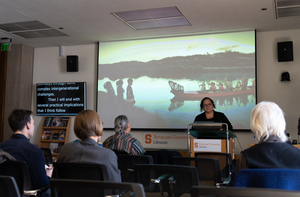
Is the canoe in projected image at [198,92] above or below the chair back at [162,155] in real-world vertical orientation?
above

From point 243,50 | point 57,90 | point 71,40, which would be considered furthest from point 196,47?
point 57,90

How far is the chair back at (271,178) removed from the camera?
1.26 metres

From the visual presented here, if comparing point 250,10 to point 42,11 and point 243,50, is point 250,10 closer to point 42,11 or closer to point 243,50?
point 243,50

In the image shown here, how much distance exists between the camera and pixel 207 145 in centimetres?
389

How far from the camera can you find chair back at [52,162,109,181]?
1.64 m

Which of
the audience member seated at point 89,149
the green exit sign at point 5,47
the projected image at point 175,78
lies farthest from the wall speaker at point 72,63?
the audience member seated at point 89,149

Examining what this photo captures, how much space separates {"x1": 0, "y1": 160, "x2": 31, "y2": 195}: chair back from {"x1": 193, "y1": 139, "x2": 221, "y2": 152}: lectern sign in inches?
96.9

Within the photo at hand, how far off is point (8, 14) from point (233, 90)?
450cm

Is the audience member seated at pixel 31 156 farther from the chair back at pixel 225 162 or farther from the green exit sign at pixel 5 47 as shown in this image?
the green exit sign at pixel 5 47

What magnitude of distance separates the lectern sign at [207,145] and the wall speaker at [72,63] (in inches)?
163

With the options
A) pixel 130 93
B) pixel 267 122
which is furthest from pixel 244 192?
pixel 130 93

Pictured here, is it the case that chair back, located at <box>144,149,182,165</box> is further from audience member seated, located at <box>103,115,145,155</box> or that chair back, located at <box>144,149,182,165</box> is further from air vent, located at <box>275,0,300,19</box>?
air vent, located at <box>275,0,300,19</box>

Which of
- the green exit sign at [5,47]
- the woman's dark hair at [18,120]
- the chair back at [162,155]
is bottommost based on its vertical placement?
the chair back at [162,155]

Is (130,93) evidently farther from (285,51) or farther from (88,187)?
(88,187)
